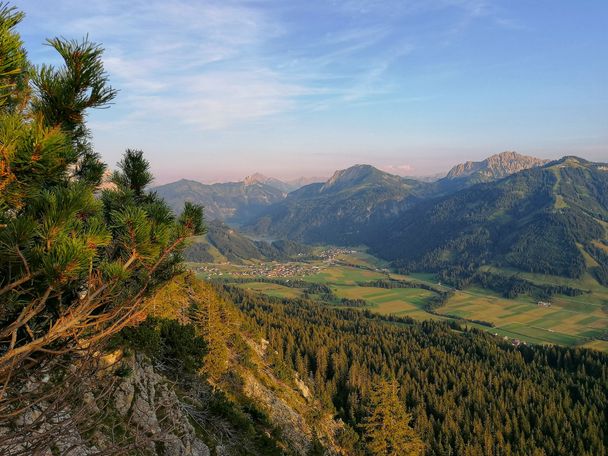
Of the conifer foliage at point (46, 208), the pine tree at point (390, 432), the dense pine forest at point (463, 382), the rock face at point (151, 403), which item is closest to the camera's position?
the conifer foliage at point (46, 208)

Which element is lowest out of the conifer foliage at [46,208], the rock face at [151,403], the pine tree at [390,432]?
the pine tree at [390,432]

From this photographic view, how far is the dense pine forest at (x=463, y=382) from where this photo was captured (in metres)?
73.5

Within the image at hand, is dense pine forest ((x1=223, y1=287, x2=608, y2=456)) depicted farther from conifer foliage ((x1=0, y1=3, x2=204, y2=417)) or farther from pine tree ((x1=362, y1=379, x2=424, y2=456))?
conifer foliage ((x1=0, y1=3, x2=204, y2=417))

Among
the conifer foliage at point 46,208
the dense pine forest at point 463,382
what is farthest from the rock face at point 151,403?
the dense pine forest at point 463,382

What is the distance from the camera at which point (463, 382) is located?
93188mm

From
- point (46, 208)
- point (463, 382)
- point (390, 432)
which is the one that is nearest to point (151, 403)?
point (46, 208)

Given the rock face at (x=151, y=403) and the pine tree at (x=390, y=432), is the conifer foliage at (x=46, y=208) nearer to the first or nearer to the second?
the rock face at (x=151, y=403)

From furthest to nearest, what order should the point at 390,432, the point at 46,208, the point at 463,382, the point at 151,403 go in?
the point at 463,382 → the point at 390,432 → the point at 151,403 → the point at 46,208

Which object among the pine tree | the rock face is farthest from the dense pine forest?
the rock face

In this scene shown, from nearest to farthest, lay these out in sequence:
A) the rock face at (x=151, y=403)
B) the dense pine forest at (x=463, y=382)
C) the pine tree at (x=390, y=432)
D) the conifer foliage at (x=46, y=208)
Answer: the conifer foliage at (x=46, y=208)
the rock face at (x=151, y=403)
the pine tree at (x=390, y=432)
the dense pine forest at (x=463, y=382)

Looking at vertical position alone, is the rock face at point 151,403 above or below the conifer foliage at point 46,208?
below

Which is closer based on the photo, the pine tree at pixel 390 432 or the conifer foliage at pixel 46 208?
the conifer foliage at pixel 46 208

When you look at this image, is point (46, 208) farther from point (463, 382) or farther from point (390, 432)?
point (463, 382)

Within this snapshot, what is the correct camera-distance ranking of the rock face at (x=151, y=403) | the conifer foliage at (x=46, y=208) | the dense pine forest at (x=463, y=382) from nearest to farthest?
1. the conifer foliage at (x=46, y=208)
2. the rock face at (x=151, y=403)
3. the dense pine forest at (x=463, y=382)
